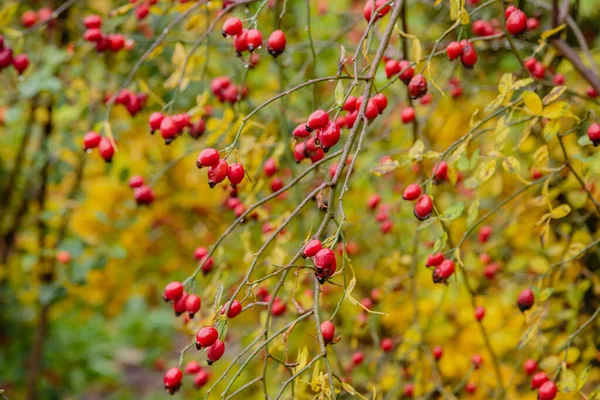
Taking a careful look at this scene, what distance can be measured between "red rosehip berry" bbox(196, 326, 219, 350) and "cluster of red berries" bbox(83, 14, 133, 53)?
1049 mm

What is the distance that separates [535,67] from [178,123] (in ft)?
2.79

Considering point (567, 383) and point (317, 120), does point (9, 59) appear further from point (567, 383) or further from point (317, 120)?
point (567, 383)

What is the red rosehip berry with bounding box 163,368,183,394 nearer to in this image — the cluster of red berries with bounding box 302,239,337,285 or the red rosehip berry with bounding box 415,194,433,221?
the cluster of red berries with bounding box 302,239,337,285

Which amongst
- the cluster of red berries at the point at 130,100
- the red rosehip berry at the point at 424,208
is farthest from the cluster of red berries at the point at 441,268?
the cluster of red berries at the point at 130,100

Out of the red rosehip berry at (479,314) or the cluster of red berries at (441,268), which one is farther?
the red rosehip berry at (479,314)

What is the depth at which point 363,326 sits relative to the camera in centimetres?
190

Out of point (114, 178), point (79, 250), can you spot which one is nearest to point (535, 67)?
point (79, 250)

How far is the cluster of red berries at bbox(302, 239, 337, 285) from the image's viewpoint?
931mm

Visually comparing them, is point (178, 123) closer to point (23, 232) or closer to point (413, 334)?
point (413, 334)

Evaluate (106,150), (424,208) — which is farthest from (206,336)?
(106,150)

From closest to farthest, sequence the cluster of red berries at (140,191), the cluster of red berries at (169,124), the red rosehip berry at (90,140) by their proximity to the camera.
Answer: the cluster of red berries at (169,124) → the red rosehip berry at (90,140) → the cluster of red berries at (140,191)

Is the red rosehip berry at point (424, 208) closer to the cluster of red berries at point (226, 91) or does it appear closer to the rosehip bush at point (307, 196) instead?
the rosehip bush at point (307, 196)

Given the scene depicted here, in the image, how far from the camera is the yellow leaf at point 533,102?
1.19 m

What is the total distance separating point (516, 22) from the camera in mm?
1248
